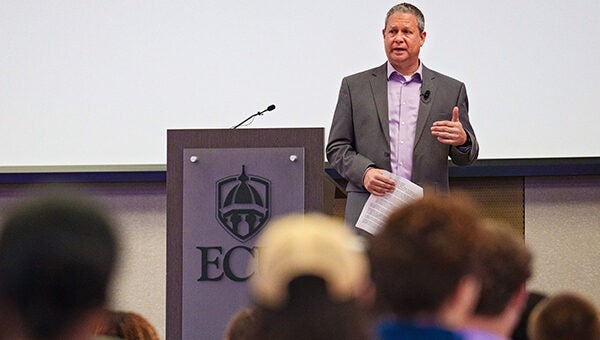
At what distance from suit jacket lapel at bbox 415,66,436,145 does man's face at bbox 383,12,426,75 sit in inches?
3.1

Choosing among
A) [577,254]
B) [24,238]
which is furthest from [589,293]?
[24,238]

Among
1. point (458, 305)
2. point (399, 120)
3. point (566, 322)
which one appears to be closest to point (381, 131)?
point (399, 120)

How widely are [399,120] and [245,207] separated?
0.82m

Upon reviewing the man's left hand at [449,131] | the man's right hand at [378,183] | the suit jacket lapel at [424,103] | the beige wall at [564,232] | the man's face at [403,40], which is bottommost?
the beige wall at [564,232]

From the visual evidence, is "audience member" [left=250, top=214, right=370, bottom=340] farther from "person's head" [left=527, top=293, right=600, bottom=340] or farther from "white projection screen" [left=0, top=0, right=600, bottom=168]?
"white projection screen" [left=0, top=0, right=600, bottom=168]

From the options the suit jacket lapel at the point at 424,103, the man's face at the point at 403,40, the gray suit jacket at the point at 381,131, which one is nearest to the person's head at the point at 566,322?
the gray suit jacket at the point at 381,131

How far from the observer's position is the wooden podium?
134 inches

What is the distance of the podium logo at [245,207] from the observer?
11.2 ft

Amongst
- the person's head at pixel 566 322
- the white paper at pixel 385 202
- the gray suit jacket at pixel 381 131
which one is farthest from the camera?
the gray suit jacket at pixel 381 131

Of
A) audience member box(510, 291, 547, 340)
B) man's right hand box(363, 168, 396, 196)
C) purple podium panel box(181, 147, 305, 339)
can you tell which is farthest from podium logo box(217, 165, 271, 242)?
audience member box(510, 291, 547, 340)

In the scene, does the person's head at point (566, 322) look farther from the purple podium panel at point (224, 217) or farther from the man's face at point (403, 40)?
the man's face at point (403, 40)

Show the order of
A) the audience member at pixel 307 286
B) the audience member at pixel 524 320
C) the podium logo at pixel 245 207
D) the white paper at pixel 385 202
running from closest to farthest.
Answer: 1. the audience member at pixel 307 286
2. the audience member at pixel 524 320
3. the podium logo at pixel 245 207
4. the white paper at pixel 385 202

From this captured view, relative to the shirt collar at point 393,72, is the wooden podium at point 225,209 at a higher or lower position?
lower

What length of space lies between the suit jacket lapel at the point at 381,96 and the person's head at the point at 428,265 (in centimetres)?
251
